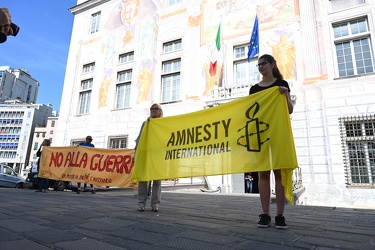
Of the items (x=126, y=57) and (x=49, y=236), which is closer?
(x=49, y=236)

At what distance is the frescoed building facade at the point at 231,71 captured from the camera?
32.5ft

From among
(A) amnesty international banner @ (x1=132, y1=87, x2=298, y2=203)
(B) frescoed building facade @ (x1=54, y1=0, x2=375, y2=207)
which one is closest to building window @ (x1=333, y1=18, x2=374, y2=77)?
(B) frescoed building facade @ (x1=54, y1=0, x2=375, y2=207)

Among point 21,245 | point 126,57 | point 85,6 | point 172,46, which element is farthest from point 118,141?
point 21,245

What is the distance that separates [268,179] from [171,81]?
42.2 ft

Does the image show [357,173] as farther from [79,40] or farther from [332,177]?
[79,40]

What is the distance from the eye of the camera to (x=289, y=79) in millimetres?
11477

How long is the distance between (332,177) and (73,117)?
53.6 feet

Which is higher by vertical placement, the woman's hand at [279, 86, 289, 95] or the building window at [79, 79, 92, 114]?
the building window at [79, 79, 92, 114]

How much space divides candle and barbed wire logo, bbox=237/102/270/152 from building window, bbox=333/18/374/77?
377 inches

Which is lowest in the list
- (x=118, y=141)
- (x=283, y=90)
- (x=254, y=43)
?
(x=283, y=90)

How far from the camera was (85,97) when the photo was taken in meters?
18.3

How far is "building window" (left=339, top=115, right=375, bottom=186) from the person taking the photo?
9477 millimetres

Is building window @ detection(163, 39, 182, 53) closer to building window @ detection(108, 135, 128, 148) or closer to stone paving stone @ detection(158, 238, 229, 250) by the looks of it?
building window @ detection(108, 135, 128, 148)

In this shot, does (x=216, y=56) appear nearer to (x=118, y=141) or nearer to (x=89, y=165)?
(x=118, y=141)
